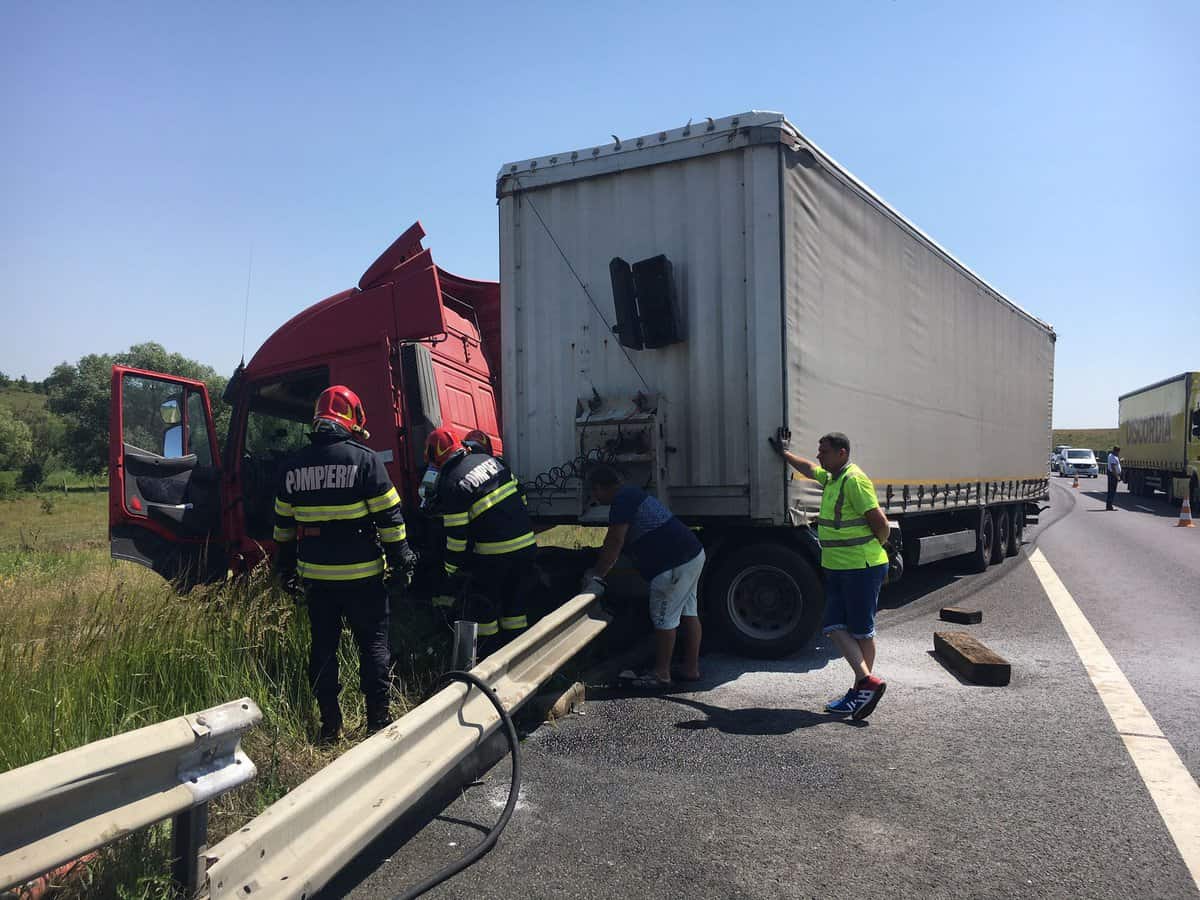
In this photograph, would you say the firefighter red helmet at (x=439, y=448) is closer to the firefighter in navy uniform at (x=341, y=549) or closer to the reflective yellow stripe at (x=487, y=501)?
the reflective yellow stripe at (x=487, y=501)

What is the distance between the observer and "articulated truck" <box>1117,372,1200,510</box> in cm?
2372

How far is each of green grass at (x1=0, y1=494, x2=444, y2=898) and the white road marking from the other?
3.51 meters

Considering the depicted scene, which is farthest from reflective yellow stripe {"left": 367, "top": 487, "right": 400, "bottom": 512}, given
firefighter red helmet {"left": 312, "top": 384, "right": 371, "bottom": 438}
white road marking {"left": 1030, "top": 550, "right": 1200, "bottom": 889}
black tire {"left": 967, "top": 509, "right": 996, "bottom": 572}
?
black tire {"left": 967, "top": 509, "right": 996, "bottom": 572}

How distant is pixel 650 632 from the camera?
7.19 meters

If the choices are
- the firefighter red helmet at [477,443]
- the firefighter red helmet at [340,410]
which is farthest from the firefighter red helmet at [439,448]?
the firefighter red helmet at [340,410]

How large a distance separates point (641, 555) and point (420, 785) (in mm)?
2871

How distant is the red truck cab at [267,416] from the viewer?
22.2 feet

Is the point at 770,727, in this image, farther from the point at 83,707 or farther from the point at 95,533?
the point at 95,533

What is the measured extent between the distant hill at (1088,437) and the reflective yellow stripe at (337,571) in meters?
113

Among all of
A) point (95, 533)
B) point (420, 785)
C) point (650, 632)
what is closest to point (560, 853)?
point (420, 785)

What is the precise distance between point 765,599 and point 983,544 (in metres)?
6.21

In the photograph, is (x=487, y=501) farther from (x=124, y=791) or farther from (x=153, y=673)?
(x=124, y=791)

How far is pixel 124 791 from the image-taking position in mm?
2170

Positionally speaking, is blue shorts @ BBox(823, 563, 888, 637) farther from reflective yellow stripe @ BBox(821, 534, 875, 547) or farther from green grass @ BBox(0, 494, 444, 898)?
green grass @ BBox(0, 494, 444, 898)
